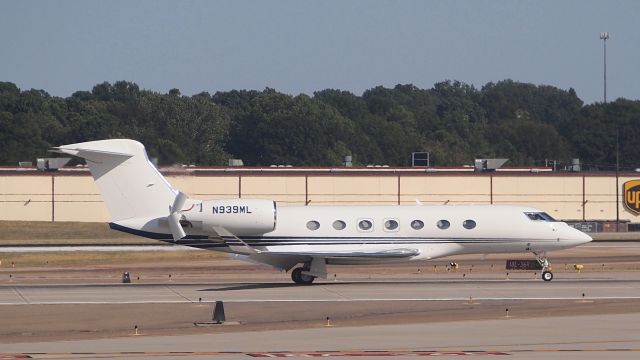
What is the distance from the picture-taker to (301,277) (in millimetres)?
42875

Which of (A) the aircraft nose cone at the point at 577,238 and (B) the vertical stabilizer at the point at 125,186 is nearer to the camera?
(B) the vertical stabilizer at the point at 125,186

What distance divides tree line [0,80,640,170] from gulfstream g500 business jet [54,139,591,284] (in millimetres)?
73256

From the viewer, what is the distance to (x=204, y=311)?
34.4m

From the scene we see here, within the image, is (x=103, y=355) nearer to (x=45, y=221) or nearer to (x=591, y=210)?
(x=45, y=221)

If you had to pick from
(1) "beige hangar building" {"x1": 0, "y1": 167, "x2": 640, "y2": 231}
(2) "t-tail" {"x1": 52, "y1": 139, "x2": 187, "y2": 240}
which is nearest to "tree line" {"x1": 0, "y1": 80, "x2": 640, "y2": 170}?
(1) "beige hangar building" {"x1": 0, "y1": 167, "x2": 640, "y2": 231}

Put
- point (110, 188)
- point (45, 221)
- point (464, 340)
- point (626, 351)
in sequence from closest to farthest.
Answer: point (626, 351), point (464, 340), point (110, 188), point (45, 221)

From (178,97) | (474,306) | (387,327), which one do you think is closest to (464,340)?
(387,327)

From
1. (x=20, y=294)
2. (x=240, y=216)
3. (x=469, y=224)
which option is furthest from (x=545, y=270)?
(x=20, y=294)

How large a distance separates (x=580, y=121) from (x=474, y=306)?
142884mm

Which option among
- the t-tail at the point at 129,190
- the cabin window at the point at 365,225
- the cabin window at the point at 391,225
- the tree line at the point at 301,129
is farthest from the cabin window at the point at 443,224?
the tree line at the point at 301,129

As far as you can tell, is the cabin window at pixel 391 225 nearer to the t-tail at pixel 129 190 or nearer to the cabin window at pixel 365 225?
the cabin window at pixel 365 225

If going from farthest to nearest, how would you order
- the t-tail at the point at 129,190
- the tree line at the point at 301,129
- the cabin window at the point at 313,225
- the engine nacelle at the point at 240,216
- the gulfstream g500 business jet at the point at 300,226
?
the tree line at the point at 301,129, the cabin window at the point at 313,225, the t-tail at the point at 129,190, the gulfstream g500 business jet at the point at 300,226, the engine nacelle at the point at 240,216

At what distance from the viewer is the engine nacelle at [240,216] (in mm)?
41531

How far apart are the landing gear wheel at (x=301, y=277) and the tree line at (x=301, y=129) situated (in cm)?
7339
